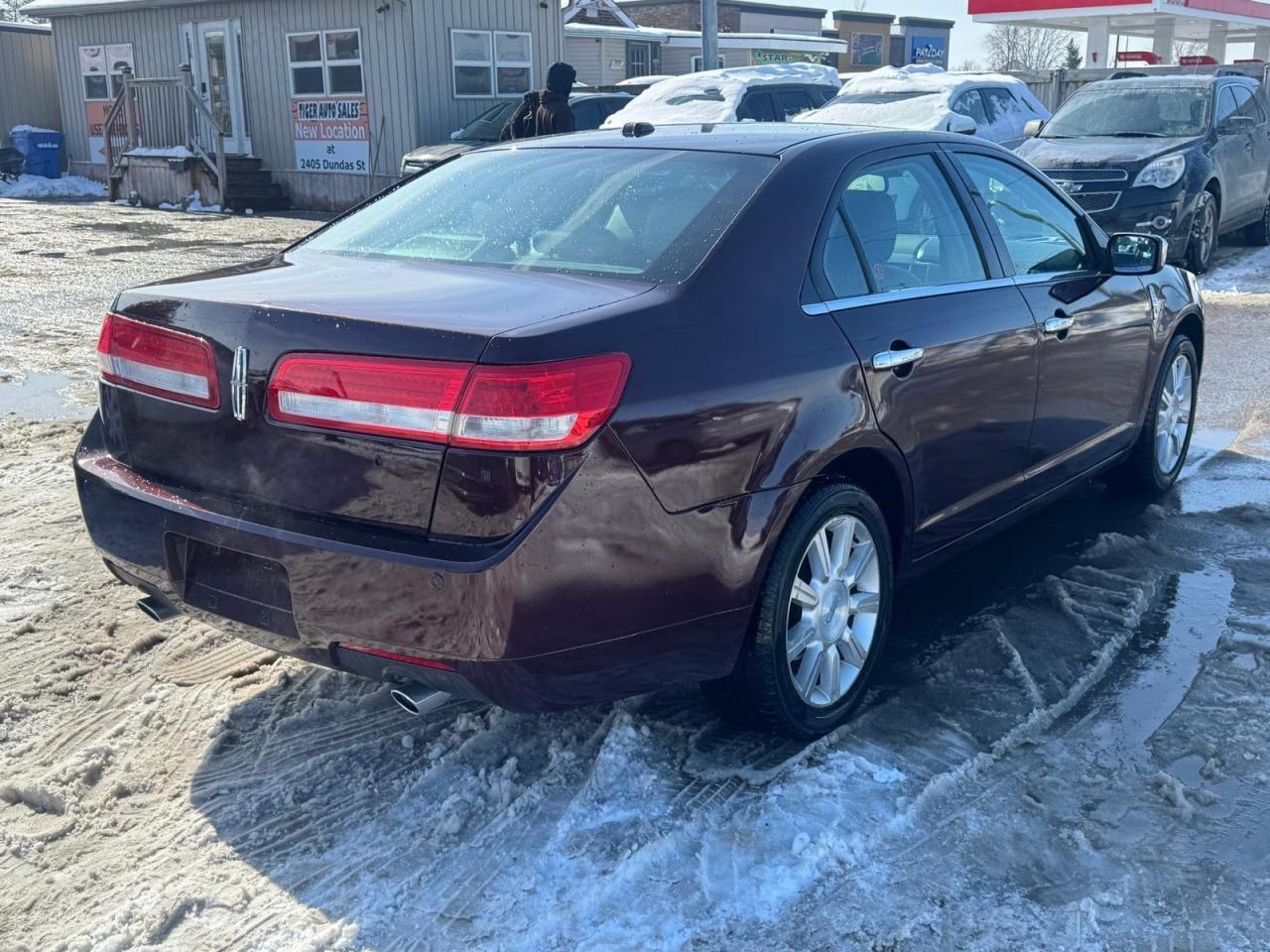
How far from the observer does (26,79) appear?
27.5 meters

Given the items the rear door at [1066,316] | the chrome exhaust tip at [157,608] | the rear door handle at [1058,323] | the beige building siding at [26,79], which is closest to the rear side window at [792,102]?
the rear door at [1066,316]

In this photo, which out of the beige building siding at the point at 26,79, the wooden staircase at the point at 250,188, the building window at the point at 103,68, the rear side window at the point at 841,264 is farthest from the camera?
the beige building siding at the point at 26,79

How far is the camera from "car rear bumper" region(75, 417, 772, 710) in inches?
108

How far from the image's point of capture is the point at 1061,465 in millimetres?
4688

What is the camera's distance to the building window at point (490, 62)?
68.6 feet

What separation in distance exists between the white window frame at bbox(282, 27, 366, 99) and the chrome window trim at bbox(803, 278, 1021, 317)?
721 inches

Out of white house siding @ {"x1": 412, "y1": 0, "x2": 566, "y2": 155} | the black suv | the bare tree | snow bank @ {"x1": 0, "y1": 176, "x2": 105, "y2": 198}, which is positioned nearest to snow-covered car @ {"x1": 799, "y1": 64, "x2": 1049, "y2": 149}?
the black suv

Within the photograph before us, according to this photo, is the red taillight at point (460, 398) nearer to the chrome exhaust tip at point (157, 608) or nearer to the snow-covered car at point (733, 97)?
the chrome exhaust tip at point (157, 608)

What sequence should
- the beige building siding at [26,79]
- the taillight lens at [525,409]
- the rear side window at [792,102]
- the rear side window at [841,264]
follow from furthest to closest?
the beige building siding at [26,79], the rear side window at [792,102], the rear side window at [841,264], the taillight lens at [525,409]

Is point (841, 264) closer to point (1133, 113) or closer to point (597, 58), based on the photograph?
point (1133, 113)

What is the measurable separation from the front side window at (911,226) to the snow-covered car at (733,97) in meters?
11.1

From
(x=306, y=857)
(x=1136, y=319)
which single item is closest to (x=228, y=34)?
(x=1136, y=319)

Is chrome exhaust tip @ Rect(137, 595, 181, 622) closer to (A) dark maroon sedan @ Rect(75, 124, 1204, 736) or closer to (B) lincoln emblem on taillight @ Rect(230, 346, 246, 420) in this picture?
(A) dark maroon sedan @ Rect(75, 124, 1204, 736)

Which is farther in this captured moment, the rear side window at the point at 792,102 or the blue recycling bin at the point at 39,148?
the blue recycling bin at the point at 39,148
